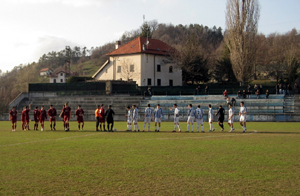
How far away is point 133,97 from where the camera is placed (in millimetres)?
50031

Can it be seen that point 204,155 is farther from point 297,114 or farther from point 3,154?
point 297,114

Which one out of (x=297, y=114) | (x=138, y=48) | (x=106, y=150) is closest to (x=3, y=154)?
(x=106, y=150)

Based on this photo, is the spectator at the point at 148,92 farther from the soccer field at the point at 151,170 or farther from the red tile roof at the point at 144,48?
the soccer field at the point at 151,170

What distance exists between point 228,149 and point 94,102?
3593cm

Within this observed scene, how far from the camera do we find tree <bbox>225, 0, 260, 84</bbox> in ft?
187

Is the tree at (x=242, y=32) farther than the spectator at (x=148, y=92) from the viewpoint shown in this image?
Yes

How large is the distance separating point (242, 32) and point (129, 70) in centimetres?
2295

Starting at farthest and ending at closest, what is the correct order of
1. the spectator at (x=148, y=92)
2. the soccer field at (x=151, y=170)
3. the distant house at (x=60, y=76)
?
the distant house at (x=60, y=76) < the spectator at (x=148, y=92) < the soccer field at (x=151, y=170)

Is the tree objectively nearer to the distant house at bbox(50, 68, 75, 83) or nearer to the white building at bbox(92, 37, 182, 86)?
the white building at bbox(92, 37, 182, 86)

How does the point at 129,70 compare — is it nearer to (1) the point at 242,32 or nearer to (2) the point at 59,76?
(1) the point at 242,32

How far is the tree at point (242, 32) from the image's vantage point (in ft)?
187

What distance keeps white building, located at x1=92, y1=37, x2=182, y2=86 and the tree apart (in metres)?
15.9

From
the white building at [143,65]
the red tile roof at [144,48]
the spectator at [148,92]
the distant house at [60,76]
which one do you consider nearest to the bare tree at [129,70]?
the white building at [143,65]

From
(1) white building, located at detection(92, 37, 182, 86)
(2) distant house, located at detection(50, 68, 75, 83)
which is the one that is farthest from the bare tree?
(2) distant house, located at detection(50, 68, 75, 83)
